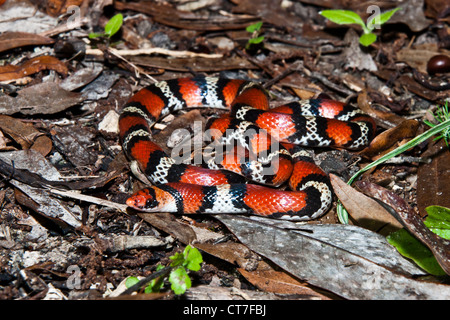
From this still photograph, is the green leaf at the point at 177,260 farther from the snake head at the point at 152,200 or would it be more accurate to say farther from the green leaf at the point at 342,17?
the green leaf at the point at 342,17

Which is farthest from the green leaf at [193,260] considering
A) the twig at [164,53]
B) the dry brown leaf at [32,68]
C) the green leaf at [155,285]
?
the twig at [164,53]

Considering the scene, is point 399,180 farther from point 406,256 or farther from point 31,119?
point 31,119

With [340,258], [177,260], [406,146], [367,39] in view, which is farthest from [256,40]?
[177,260]

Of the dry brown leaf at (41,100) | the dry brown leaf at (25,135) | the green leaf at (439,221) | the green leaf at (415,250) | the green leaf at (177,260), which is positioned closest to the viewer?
the green leaf at (177,260)

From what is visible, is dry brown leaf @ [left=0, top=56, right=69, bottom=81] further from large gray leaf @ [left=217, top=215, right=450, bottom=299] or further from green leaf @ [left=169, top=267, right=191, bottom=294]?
green leaf @ [left=169, top=267, right=191, bottom=294]

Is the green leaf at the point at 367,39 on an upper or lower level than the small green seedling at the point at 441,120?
upper

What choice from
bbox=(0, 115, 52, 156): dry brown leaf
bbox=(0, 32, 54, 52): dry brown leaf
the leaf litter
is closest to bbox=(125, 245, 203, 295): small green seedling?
the leaf litter

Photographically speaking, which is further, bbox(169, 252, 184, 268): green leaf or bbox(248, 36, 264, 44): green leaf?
bbox(248, 36, 264, 44): green leaf
